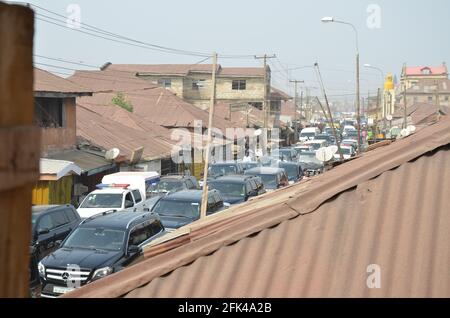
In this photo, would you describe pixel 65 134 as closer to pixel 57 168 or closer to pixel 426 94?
pixel 57 168

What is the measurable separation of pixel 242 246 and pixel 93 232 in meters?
8.61

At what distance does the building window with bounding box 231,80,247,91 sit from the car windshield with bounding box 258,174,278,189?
153ft

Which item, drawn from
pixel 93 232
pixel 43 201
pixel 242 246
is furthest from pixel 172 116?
pixel 242 246

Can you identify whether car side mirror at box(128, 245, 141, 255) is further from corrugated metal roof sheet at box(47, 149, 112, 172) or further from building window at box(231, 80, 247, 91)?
building window at box(231, 80, 247, 91)

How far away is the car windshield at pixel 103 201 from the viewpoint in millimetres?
16891

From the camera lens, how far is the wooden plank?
164 cm

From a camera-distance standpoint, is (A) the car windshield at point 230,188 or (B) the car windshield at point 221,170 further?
(B) the car windshield at point 221,170

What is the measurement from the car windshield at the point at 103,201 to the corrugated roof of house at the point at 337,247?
13.3 m

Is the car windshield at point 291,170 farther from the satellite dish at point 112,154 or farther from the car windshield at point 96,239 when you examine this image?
the car windshield at point 96,239

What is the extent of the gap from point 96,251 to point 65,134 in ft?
43.0

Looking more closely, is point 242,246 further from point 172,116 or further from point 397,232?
point 172,116

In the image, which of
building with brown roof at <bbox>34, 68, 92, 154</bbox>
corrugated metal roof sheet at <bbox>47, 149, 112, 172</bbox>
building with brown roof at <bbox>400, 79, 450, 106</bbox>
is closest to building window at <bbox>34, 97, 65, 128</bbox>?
building with brown roof at <bbox>34, 68, 92, 154</bbox>

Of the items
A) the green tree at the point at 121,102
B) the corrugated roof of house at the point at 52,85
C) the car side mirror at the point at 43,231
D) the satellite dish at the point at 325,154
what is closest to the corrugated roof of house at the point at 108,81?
the green tree at the point at 121,102
